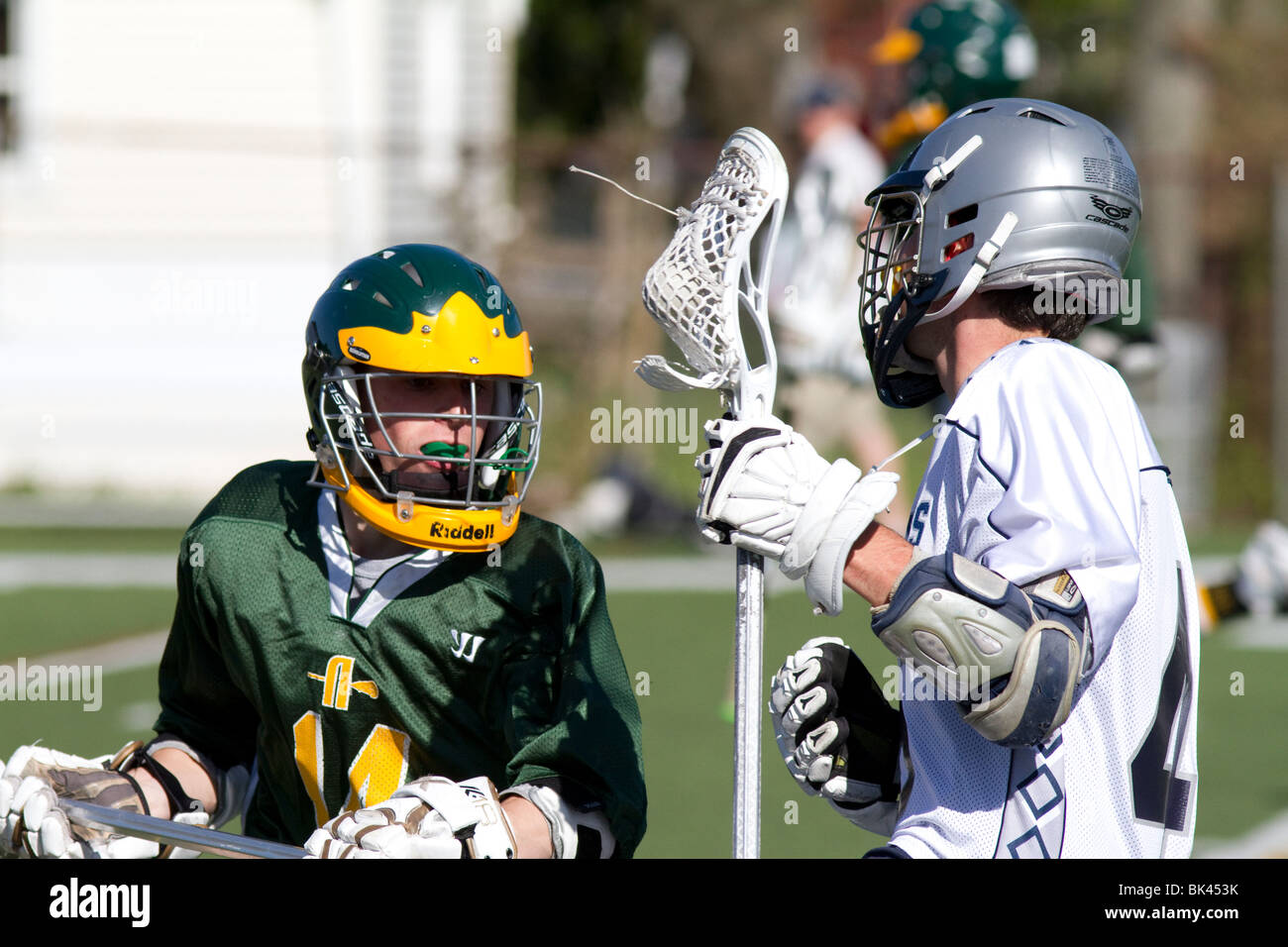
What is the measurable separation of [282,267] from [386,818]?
467 inches

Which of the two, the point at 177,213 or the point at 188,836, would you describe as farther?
the point at 177,213

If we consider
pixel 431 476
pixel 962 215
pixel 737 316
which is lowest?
pixel 431 476

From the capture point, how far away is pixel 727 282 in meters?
2.56

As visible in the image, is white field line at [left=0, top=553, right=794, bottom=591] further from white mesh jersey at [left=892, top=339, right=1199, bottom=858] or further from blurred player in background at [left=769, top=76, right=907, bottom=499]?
white mesh jersey at [left=892, top=339, right=1199, bottom=858]

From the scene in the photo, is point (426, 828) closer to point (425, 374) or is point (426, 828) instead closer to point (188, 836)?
point (188, 836)

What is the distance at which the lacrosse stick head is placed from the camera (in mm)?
2547

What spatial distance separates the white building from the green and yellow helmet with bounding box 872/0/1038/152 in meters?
6.45

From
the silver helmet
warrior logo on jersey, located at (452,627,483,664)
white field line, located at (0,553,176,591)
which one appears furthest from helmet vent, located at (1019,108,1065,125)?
white field line, located at (0,553,176,591)

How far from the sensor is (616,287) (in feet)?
42.5

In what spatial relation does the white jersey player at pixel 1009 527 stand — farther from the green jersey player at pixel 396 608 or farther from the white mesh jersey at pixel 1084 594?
the green jersey player at pixel 396 608

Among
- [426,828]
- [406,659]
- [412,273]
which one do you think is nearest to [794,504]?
[426,828]

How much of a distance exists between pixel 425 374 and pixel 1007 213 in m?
1.07

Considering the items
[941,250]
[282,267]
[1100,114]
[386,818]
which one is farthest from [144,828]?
[1100,114]
